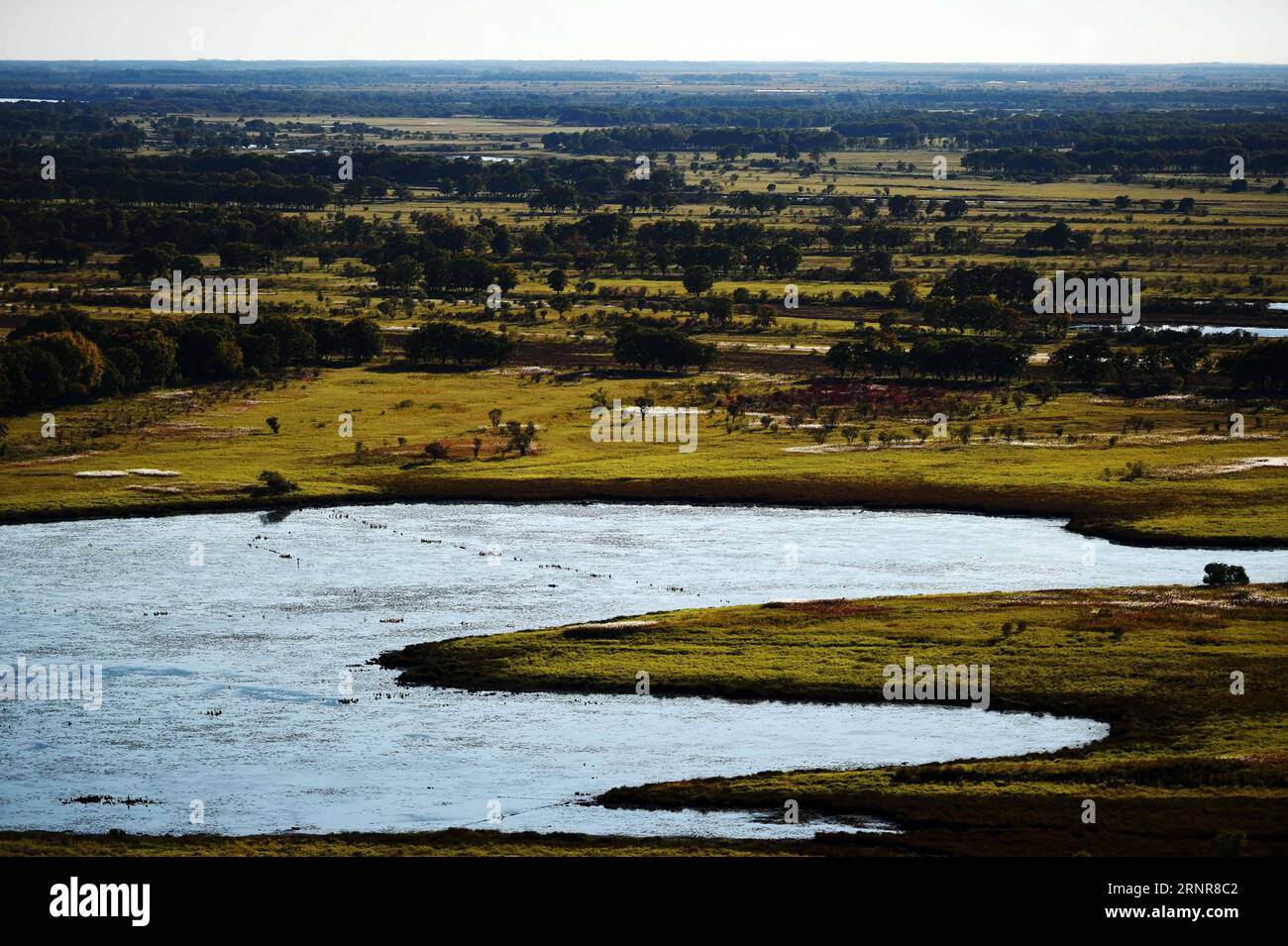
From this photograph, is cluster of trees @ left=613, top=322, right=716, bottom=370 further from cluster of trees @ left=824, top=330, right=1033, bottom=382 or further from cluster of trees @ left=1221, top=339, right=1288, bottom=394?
cluster of trees @ left=1221, top=339, right=1288, bottom=394

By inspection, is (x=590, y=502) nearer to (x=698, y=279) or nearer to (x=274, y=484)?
(x=274, y=484)

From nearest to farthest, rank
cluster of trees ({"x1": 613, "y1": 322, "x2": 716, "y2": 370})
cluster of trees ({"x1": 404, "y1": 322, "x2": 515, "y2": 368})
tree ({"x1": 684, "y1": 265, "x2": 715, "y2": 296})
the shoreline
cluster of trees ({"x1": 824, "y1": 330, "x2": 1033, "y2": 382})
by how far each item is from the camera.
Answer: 1. the shoreline
2. cluster of trees ({"x1": 824, "y1": 330, "x2": 1033, "y2": 382})
3. cluster of trees ({"x1": 613, "y1": 322, "x2": 716, "y2": 370})
4. cluster of trees ({"x1": 404, "y1": 322, "x2": 515, "y2": 368})
5. tree ({"x1": 684, "y1": 265, "x2": 715, "y2": 296})

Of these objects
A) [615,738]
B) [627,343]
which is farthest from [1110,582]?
[627,343]

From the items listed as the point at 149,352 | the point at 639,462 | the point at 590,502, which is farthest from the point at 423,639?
the point at 149,352

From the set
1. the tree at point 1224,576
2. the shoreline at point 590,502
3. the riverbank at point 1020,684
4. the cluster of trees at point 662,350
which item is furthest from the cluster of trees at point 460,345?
the tree at point 1224,576

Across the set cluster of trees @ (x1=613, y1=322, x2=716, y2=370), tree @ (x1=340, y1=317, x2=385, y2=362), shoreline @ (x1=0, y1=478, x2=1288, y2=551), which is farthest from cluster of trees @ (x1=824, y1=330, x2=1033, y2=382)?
tree @ (x1=340, y1=317, x2=385, y2=362)

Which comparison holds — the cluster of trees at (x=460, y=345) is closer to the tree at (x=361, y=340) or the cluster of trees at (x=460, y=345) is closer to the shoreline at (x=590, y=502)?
the tree at (x=361, y=340)

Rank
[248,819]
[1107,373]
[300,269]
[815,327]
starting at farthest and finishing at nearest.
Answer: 1. [300,269]
2. [815,327]
3. [1107,373]
4. [248,819]
